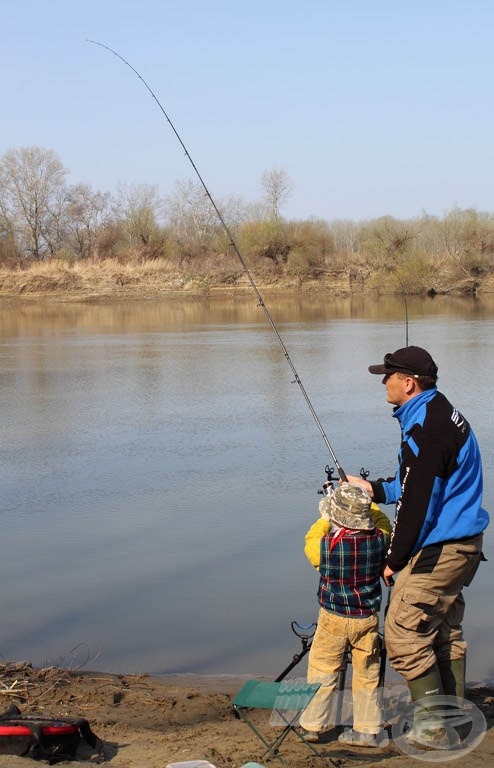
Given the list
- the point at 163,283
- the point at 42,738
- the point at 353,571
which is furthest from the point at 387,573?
the point at 163,283

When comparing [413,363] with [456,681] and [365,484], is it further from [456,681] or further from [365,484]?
[456,681]

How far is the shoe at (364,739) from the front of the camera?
11.3 feet

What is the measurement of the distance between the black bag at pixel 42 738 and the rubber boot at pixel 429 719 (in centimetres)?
117

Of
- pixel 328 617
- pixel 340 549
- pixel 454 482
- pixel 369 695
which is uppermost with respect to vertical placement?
pixel 454 482

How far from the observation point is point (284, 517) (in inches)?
273

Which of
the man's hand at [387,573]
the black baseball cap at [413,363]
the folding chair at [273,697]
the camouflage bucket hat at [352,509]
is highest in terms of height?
the black baseball cap at [413,363]

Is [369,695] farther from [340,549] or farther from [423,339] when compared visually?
[423,339]

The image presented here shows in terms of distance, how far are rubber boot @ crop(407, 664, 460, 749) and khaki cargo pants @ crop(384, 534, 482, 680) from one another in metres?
0.04

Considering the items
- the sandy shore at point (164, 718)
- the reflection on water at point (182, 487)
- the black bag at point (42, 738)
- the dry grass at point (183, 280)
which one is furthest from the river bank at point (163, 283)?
the black bag at point (42, 738)

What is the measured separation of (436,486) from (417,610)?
0.45m

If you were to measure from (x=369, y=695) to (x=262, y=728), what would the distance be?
0.47m

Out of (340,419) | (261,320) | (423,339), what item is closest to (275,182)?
(261,320)

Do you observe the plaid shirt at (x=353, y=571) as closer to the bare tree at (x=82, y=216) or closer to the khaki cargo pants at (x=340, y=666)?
the khaki cargo pants at (x=340, y=666)

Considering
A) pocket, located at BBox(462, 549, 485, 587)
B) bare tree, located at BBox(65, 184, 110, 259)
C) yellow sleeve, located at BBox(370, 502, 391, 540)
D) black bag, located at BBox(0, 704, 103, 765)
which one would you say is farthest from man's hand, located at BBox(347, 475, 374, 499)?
bare tree, located at BBox(65, 184, 110, 259)
